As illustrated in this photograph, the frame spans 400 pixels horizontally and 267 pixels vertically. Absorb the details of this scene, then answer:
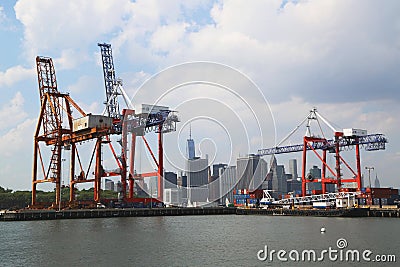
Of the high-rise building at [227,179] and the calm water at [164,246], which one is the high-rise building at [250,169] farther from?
the calm water at [164,246]

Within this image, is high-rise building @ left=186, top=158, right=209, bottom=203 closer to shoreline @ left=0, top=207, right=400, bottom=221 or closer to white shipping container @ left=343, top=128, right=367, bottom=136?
shoreline @ left=0, top=207, right=400, bottom=221

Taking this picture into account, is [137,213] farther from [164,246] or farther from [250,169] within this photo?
[250,169]

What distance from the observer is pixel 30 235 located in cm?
5025

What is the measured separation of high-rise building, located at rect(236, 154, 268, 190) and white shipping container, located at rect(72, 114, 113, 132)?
5913 centimetres

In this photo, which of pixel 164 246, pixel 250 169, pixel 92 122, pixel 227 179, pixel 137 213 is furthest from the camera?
pixel 250 169

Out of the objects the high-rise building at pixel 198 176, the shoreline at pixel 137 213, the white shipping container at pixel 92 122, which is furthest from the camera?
the high-rise building at pixel 198 176

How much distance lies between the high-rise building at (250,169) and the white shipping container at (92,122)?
59134 millimetres

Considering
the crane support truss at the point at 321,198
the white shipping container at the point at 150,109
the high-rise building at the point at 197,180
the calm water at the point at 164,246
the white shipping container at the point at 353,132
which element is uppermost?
the white shipping container at the point at 150,109

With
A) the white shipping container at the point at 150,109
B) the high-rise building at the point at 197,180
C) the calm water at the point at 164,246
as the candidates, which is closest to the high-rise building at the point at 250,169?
the high-rise building at the point at 197,180

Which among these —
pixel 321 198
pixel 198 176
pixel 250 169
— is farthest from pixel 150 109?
pixel 250 169

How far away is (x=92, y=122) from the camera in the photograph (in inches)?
3265

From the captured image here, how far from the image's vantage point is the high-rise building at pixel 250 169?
13788 cm

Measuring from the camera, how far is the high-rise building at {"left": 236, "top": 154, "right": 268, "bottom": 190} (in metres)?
138

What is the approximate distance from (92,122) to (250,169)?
242 ft
